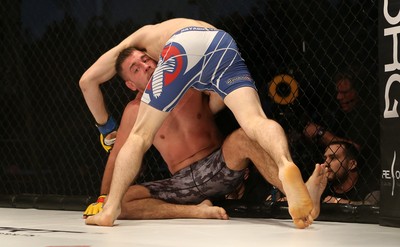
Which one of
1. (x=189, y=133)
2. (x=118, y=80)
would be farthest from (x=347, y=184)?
(x=118, y=80)

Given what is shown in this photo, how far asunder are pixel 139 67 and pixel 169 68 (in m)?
0.41

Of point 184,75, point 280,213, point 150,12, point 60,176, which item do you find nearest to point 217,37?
point 184,75

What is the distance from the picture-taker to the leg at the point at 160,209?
3.37m

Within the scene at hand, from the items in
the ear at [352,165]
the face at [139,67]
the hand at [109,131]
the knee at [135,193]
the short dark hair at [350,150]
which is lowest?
the knee at [135,193]

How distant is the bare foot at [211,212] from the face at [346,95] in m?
0.82

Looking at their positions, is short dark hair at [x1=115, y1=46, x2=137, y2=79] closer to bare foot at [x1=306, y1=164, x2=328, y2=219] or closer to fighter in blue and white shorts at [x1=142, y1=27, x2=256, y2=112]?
fighter in blue and white shorts at [x1=142, y1=27, x2=256, y2=112]

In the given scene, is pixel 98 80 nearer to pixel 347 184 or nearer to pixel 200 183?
pixel 200 183

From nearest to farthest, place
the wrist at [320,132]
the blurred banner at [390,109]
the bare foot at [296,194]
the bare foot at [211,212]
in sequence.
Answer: the bare foot at [296,194], the blurred banner at [390,109], the bare foot at [211,212], the wrist at [320,132]

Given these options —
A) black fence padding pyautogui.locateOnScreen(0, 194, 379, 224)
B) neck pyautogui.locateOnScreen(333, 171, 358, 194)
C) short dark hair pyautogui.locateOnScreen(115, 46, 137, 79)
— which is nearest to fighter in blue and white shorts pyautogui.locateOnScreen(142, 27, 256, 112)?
short dark hair pyautogui.locateOnScreen(115, 46, 137, 79)

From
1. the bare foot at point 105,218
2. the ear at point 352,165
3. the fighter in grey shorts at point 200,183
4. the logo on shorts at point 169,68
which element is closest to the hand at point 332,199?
the ear at point 352,165

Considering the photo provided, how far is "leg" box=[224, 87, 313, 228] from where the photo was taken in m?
2.66

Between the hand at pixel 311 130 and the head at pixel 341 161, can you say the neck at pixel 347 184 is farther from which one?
the hand at pixel 311 130

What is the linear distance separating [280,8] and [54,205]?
70.0 inches

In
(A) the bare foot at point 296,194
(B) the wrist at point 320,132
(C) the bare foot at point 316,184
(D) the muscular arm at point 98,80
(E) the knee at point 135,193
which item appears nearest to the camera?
(A) the bare foot at point 296,194
